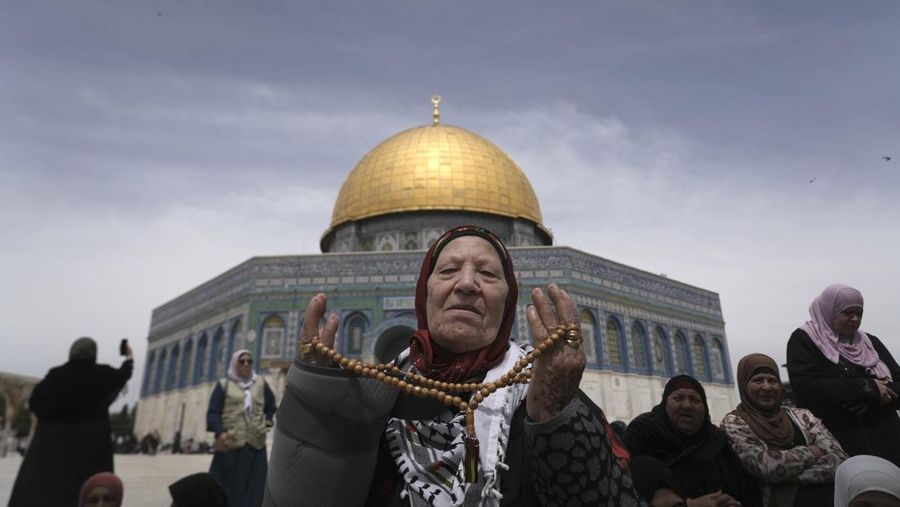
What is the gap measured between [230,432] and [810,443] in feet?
13.7

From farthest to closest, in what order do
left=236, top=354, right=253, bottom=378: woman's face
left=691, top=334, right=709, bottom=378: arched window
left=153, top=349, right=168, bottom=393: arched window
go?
left=153, top=349, right=168, bottom=393: arched window, left=691, top=334, right=709, bottom=378: arched window, left=236, top=354, right=253, bottom=378: woman's face

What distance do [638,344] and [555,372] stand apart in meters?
18.7

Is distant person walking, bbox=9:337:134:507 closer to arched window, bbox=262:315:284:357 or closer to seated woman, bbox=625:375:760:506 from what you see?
seated woman, bbox=625:375:760:506

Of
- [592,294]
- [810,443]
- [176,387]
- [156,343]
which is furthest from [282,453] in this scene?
[156,343]

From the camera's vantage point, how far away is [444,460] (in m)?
1.19

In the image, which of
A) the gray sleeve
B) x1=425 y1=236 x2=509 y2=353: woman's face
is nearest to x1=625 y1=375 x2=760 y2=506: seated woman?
x1=425 y1=236 x2=509 y2=353: woman's face

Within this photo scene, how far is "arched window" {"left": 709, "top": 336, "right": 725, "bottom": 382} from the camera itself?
20094 millimetres

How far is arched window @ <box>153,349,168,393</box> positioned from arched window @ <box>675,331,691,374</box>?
1875 centimetres

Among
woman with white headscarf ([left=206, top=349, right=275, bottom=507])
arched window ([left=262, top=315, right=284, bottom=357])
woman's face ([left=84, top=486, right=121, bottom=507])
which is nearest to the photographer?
woman's face ([left=84, top=486, right=121, bottom=507])

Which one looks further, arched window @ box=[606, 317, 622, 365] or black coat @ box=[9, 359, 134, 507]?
arched window @ box=[606, 317, 622, 365]

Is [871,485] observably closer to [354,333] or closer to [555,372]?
[555,372]

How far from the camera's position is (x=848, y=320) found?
3.22 m

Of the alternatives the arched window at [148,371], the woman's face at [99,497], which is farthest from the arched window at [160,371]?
the woman's face at [99,497]

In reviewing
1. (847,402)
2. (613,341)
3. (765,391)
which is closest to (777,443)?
(765,391)
